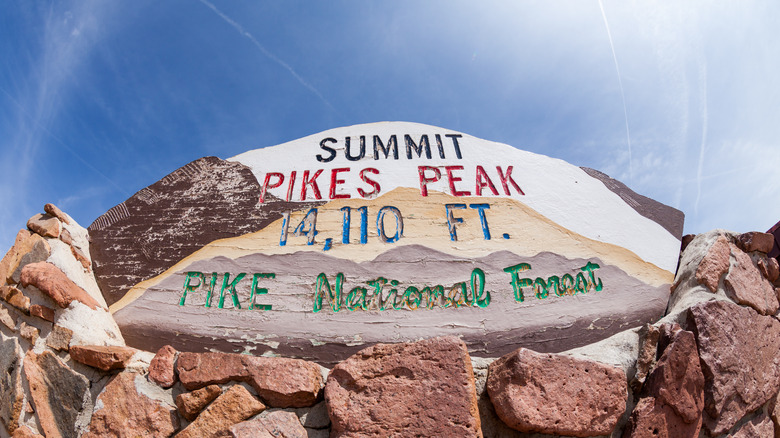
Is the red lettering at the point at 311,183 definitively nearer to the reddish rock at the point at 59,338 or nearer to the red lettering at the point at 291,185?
the red lettering at the point at 291,185

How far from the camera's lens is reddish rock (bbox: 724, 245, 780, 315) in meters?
2.31

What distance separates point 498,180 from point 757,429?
5.88 ft

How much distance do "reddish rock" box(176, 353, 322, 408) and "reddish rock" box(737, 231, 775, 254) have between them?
2.41 metres

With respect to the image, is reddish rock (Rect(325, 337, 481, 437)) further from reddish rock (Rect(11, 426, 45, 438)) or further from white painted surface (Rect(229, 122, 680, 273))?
reddish rock (Rect(11, 426, 45, 438))

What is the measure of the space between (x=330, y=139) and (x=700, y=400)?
2490 mm

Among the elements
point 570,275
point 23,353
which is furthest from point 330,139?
point 23,353

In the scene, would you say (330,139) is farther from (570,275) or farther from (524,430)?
(524,430)

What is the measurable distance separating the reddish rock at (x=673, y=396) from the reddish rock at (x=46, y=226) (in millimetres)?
2923

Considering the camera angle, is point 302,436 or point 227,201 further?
point 227,201

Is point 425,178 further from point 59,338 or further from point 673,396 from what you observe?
point 59,338

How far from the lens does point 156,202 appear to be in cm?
276

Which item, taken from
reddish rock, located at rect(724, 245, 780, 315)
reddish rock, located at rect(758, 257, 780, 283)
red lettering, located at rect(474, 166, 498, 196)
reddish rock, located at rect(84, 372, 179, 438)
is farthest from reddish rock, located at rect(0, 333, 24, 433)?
reddish rock, located at rect(758, 257, 780, 283)

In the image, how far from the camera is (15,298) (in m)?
2.19

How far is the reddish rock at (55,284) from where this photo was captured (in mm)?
2123
